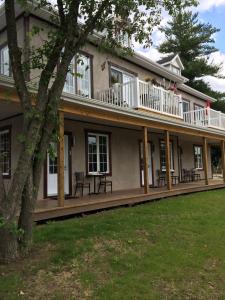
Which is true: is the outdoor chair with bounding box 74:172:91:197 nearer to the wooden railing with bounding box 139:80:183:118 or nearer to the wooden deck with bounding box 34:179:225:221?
the wooden deck with bounding box 34:179:225:221

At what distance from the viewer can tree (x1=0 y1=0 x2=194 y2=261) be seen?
5.25m

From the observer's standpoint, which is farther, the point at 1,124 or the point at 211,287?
the point at 1,124

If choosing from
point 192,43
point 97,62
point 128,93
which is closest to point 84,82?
point 97,62

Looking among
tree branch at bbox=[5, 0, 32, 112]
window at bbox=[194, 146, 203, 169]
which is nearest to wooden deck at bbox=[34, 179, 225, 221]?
tree branch at bbox=[5, 0, 32, 112]

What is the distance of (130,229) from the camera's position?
7.34m

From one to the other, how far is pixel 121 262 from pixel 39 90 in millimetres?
2984

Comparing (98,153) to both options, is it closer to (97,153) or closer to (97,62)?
(97,153)

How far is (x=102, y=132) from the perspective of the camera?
13164 mm

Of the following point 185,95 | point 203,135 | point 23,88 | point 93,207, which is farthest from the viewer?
point 185,95

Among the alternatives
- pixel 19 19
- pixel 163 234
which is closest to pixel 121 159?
pixel 19 19

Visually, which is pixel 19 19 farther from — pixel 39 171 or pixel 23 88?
pixel 39 171

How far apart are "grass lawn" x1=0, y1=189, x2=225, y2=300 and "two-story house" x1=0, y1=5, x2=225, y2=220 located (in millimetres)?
1686

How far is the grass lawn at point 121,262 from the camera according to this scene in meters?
4.70

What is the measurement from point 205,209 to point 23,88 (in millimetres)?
6663
